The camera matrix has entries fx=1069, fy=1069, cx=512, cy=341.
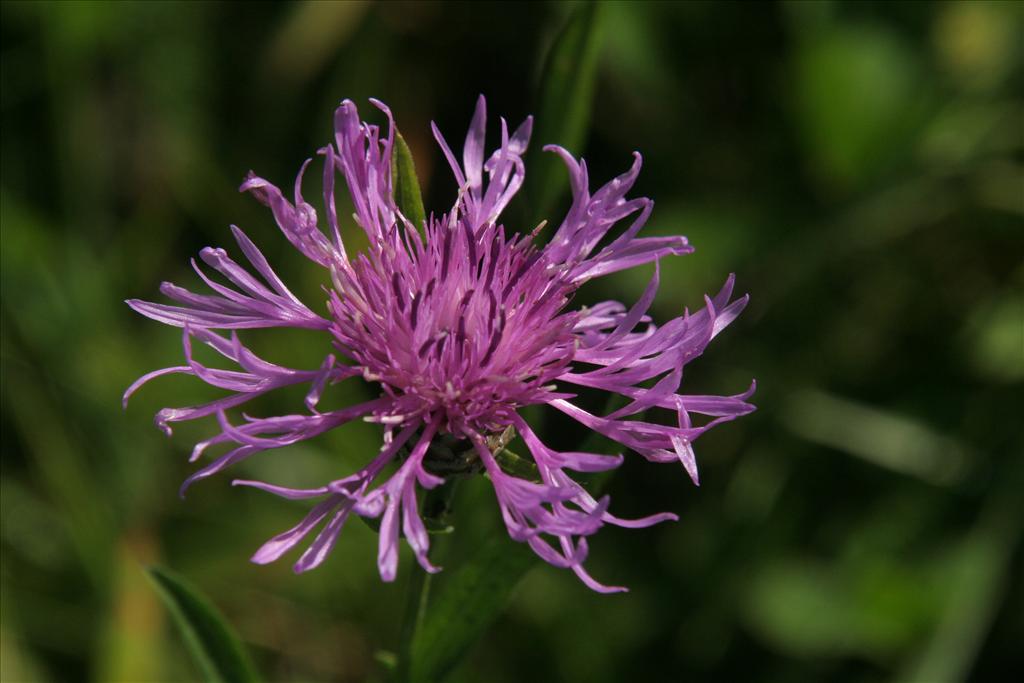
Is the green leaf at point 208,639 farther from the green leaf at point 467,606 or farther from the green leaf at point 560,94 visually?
the green leaf at point 560,94

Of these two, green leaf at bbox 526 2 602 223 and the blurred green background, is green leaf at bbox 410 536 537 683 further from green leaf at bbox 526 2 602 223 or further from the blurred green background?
the blurred green background

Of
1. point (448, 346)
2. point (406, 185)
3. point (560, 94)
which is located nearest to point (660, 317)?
point (560, 94)

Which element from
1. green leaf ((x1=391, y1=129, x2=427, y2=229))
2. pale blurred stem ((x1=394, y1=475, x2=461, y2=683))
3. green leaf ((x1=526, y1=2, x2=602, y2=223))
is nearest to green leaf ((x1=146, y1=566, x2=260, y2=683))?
pale blurred stem ((x1=394, y1=475, x2=461, y2=683))

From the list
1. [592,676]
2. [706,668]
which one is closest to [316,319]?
[592,676]

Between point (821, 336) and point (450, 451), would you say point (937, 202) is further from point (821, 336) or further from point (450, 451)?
point (450, 451)

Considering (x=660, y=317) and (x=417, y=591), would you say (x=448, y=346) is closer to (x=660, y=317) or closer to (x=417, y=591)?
(x=417, y=591)

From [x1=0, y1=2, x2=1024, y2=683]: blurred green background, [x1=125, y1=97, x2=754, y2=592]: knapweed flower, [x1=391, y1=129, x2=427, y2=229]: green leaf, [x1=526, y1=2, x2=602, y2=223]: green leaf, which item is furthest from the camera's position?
[x1=0, y1=2, x2=1024, y2=683]: blurred green background
